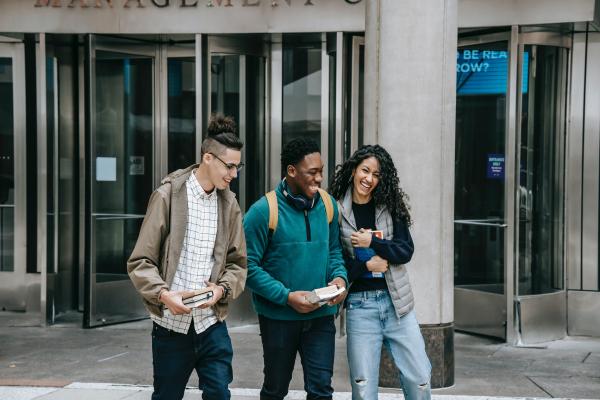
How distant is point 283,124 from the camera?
1036 centimetres

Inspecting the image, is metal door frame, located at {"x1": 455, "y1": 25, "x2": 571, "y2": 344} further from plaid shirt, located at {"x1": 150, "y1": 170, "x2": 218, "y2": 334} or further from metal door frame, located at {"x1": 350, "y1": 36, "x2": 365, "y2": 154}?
plaid shirt, located at {"x1": 150, "y1": 170, "x2": 218, "y2": 334}

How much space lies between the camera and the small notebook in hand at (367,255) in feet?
17.4

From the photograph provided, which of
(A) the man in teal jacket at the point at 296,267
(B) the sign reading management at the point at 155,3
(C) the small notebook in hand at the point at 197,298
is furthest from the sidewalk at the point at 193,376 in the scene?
(B) the sign reading management at the point at 155,3

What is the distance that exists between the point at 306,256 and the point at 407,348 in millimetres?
792

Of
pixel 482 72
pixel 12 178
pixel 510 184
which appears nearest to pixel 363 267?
pixel 510 184

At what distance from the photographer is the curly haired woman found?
17.4ft

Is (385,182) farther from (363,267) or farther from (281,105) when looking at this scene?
(281,105)

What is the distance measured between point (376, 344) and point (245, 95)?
5.49 meters

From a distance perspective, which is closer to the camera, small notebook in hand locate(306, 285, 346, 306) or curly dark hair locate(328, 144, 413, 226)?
small notebook in hand locate(306, 285, 346, 306)

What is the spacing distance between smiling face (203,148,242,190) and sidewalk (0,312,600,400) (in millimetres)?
2568

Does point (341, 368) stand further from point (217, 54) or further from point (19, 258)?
point (19, 258)

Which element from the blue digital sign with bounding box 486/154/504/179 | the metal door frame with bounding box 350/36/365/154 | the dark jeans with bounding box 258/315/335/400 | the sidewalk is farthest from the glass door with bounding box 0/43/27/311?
the dark jeans with bounding box 258/315/335/400

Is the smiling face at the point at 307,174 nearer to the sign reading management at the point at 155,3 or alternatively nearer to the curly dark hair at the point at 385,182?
the curly dark hair at the point at 385,182

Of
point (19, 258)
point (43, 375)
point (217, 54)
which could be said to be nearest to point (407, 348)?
point (43, 375)
